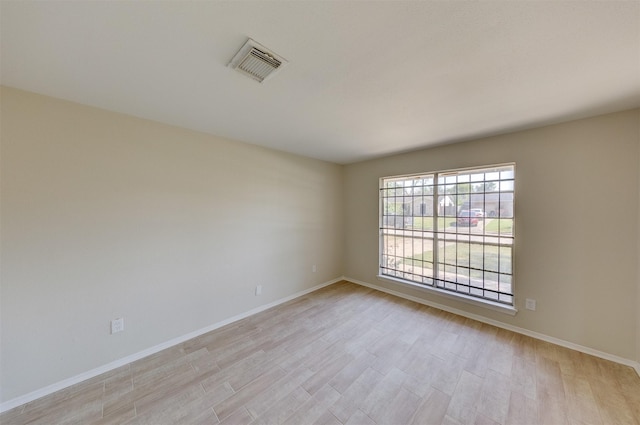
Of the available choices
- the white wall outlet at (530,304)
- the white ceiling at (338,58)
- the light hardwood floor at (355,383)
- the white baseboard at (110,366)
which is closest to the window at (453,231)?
the white wall outlet at (530,304)

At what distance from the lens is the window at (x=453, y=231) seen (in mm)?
2740

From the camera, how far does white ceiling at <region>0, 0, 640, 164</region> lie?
102 cm

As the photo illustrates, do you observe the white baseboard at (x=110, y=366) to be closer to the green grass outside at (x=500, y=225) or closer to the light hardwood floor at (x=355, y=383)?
the light hardwood floor at (x=355, y=383)

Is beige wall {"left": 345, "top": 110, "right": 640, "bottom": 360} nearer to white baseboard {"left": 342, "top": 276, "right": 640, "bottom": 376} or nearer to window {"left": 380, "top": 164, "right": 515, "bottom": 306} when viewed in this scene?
white baseboard {"left": 342, "top": 276, "right": 640, "bottom": 376}

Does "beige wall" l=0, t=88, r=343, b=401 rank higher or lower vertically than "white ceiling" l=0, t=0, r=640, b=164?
lower

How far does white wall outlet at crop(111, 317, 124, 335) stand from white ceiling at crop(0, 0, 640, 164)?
201 cm

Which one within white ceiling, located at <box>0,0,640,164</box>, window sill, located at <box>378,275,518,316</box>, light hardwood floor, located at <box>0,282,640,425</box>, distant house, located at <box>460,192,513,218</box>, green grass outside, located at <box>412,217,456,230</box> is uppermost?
white ceiling, located at <box>0,0,640,164</box>

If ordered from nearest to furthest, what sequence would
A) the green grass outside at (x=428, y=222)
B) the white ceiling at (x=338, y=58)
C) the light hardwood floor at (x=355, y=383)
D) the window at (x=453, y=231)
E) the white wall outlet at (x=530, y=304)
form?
the white ceiling at (x=338, y=58) → the light hardwood floor at (x=355, y=383) → the white wall outlet at (x=530, y=304) → the window at (x=453, y=231) → the green grass outside at (x=428, y=222)

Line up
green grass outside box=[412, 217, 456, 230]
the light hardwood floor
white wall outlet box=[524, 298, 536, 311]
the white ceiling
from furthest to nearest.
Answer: green grass outside box=[412, 217, 456, 230], white wall outlet box=[524, 298, 536, 311], the light hardwood floor, the white ceiling

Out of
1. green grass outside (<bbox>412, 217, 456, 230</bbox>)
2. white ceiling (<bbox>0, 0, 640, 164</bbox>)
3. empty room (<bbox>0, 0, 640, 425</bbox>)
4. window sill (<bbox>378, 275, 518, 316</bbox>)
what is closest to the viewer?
white ceiling (<bbox>0, 0, 640, 164</bbox>)

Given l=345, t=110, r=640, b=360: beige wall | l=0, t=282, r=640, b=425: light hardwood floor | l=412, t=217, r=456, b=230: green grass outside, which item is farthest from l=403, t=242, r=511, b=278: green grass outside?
l=0, t=282, r=640, b=425: light hardwood floor

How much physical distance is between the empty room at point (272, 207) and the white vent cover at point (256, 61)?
2 centimetres

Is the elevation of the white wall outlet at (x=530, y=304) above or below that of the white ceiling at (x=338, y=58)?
below

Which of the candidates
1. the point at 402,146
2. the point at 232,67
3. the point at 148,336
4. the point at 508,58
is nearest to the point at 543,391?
the point at 508,58
